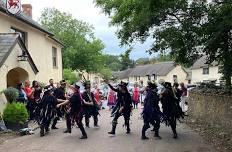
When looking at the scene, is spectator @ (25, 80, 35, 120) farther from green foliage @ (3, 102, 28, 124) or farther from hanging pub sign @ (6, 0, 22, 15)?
hanging pub sign @ (6, 0, 22, 15)

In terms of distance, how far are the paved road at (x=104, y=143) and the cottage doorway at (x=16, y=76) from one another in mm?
5828

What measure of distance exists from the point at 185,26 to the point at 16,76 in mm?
10528

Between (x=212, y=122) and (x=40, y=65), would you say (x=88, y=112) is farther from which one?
(x=40, y=65)

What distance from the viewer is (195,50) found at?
15297 mm

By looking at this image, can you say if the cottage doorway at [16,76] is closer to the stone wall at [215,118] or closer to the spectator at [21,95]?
the spectator at [21,95]

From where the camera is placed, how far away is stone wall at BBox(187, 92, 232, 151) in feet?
43.8

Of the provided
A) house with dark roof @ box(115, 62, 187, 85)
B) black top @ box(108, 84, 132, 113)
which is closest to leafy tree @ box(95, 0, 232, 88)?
black top @ box(108, 84, 132, 113)

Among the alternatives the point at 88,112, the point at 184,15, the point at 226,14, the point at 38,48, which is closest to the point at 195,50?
the point at 184,15

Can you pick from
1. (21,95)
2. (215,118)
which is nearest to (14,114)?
(21,95)

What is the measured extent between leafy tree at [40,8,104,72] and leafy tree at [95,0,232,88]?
38.6 metres

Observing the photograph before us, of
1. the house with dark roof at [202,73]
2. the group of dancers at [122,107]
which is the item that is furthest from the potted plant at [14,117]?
the house with dark roof at [202,73]

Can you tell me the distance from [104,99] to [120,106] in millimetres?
15394

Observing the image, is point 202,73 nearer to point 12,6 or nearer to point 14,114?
point 12,6

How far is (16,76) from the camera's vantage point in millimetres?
21375
